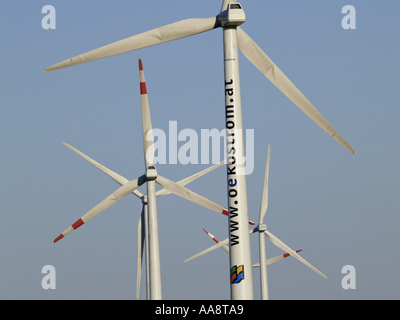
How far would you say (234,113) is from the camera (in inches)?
1494

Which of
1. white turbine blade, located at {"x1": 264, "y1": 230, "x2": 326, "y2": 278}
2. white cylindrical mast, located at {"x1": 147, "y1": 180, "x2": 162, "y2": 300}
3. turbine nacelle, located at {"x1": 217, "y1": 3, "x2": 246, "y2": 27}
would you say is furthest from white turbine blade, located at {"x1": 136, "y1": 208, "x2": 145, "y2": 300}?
turbine nacelle, located at {"x1": 217, "y1": 3, "x2": 246, "y2": 27}

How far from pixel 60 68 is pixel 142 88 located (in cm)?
2739

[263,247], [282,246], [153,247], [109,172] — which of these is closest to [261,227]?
[263,247]

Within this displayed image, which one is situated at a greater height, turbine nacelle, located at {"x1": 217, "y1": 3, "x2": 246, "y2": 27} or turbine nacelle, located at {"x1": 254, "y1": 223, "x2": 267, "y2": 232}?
turbine nacelle, located at {"x1": 254, "y1": 223, "x2": 267, "y2": 232}

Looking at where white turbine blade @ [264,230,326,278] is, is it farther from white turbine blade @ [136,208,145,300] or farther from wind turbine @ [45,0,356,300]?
wind turbine @ [45,0,356,300]

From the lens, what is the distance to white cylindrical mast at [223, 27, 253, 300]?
1468 inches

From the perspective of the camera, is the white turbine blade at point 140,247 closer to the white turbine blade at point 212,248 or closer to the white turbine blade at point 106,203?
the white turbine blade at point 106,203

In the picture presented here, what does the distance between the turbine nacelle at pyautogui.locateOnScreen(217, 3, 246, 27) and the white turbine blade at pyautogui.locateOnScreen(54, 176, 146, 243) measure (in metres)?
28.3

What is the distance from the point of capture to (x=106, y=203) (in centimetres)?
6469

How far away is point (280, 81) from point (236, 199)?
268 inches

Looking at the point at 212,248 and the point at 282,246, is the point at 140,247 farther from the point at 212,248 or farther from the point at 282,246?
the point at 282,246

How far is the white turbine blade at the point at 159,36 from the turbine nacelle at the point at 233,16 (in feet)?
2.88
